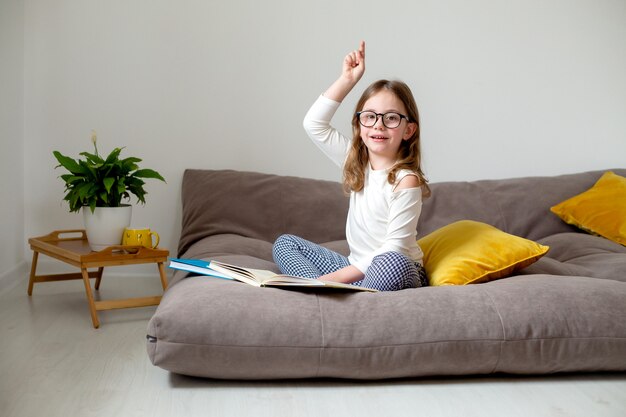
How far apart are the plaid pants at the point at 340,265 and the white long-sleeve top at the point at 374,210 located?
59 millimetres

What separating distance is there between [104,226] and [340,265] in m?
0.92

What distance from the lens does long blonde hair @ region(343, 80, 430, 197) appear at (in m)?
2.41

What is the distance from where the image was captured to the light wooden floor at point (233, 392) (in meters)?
1.76

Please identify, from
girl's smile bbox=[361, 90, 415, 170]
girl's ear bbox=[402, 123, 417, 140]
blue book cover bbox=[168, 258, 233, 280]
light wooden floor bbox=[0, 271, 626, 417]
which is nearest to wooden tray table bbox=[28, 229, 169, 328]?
light wooden floor bbox=[0, 271, 626, 417]

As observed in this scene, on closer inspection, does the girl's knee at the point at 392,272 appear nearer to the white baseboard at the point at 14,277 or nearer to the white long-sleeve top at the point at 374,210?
the white long-sleeve top at the point at 374,210

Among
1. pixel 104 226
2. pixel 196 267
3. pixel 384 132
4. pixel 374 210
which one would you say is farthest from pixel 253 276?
pixel 104 226

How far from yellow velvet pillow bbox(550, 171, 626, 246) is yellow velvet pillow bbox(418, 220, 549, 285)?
0.85m

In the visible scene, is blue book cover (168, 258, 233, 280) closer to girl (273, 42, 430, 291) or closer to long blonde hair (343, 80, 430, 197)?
girl (273, 42, 430, 291)

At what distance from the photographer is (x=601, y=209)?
3.20 metres

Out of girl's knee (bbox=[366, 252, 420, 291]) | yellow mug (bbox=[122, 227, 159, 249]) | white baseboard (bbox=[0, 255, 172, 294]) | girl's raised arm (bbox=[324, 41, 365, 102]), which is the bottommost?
white baseboard (bbox=[0, 255, 172, 294])

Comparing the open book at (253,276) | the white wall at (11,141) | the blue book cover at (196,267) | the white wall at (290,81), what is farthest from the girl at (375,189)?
the white wall at (11,141)

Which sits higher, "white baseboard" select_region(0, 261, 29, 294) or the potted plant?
the potted plant

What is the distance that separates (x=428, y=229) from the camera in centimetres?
329

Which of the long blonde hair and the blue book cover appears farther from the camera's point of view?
the long blonde hair
